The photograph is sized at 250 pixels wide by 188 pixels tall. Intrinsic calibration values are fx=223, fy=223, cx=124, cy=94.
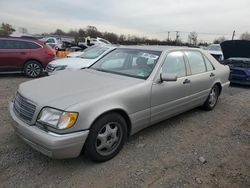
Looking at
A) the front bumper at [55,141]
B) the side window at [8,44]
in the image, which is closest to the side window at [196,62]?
the front bumper at [55,141]

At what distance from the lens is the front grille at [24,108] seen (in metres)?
2.74

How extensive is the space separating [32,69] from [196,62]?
6588 millimetres

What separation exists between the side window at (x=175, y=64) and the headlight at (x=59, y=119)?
1.83m

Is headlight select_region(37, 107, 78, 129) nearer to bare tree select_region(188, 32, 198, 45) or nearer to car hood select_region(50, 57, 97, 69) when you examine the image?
car hood select_region(50, 57, 97, 69)

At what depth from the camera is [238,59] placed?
9.19 metres

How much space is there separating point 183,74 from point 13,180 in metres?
3.15

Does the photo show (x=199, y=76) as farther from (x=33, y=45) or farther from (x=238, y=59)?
(x=33, y=45)

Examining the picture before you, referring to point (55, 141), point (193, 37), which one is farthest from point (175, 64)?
point (193, 37)

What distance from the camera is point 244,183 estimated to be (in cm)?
276

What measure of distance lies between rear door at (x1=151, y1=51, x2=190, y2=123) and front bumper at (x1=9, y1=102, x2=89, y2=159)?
4.44 feet

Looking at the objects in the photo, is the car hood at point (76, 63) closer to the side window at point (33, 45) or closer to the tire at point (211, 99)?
the side window at point (33, 45)

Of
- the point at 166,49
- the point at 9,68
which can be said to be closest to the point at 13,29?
the point at 9,68

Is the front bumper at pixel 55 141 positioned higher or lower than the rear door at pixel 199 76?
lower

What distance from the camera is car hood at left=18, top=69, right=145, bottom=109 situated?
2705 millimetres
